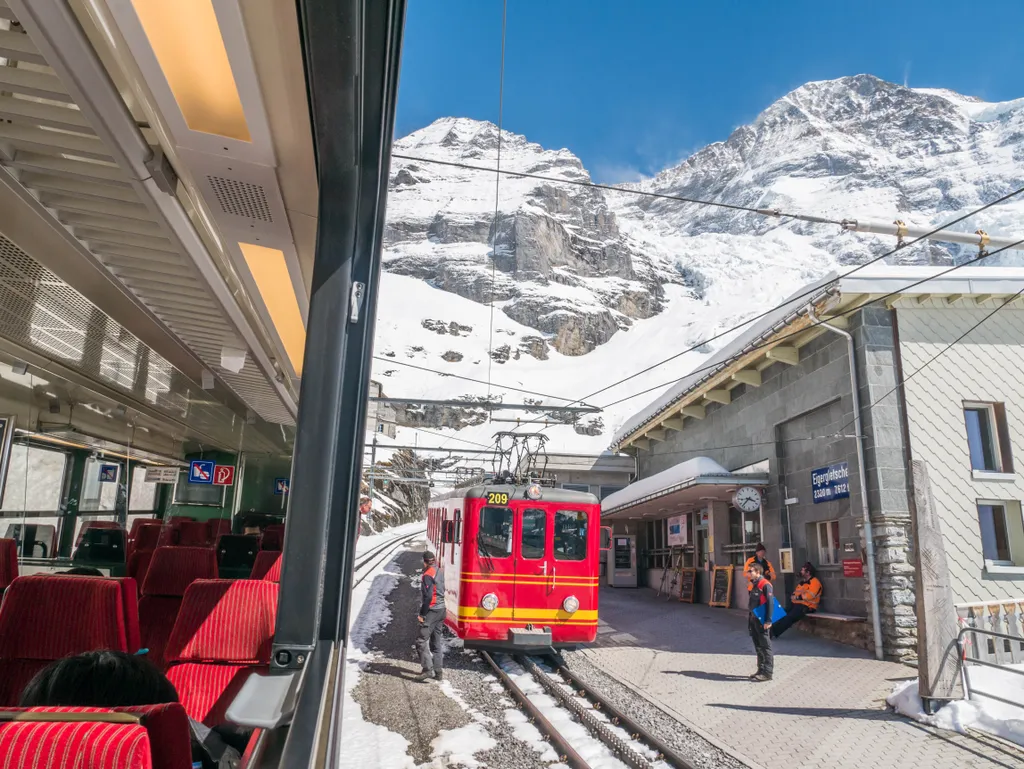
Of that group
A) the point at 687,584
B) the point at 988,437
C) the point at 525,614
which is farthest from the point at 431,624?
the point at 687,584

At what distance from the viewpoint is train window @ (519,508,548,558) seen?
10562 millimetres

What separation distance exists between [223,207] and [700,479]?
11013 mm

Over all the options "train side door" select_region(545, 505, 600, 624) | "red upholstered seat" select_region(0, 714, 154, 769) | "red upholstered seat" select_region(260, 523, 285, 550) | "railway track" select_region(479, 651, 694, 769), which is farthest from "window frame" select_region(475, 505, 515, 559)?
"red upholstered seat" select_region(0, 714, 154, 769)

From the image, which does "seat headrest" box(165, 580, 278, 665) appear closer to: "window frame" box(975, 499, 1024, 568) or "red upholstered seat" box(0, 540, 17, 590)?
"red upholstered seat" box(0, 540, 17, 590)

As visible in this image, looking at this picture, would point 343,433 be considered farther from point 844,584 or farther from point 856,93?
point 856,93

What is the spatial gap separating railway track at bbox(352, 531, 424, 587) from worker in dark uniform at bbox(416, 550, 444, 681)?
7010 mm

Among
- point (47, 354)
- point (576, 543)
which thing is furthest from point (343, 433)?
point (576, 543)

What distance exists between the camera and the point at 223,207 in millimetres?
4070

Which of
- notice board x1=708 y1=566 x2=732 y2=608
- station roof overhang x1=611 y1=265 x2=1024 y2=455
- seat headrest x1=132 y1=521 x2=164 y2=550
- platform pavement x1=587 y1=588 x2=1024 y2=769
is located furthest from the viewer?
notice board x1=708 y1=566 x2=732 y2=608

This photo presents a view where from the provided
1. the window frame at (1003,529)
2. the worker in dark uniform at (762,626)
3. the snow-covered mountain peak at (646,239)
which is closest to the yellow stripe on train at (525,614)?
the worker in dark uniform at (762,626)

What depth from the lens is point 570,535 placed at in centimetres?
1080

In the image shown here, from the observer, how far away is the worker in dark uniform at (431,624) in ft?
29.3

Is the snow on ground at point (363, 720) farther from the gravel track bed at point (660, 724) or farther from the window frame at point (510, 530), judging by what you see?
the gravel track bed at point (660, 724)

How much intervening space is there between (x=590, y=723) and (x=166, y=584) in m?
4.25
